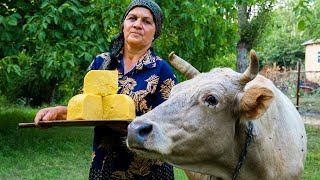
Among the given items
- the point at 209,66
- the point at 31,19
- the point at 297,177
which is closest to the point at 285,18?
the point at 209,66

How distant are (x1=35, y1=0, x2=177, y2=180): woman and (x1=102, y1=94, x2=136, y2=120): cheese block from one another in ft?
0.66

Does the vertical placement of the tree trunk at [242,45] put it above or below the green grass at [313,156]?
above

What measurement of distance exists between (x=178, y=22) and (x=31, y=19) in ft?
9.20

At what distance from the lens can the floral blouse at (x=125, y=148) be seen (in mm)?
3650

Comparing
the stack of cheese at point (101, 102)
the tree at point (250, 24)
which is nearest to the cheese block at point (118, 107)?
the stack of cheese at point (101, 102)

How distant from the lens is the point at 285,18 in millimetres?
60250

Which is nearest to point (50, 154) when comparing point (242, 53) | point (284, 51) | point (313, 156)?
point (313, 156)

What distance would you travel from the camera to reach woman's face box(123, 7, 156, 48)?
372cm

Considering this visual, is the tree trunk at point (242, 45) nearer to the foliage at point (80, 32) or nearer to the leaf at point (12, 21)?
the foliage at point (80, 32)

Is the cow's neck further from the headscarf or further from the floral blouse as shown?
the headscarf

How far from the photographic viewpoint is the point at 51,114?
137 inches

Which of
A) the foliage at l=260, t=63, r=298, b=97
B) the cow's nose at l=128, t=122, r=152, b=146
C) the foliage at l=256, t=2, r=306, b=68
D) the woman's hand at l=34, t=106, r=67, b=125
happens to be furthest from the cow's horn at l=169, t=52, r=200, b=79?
the foliage at l=256, t=2, r=306, b=68

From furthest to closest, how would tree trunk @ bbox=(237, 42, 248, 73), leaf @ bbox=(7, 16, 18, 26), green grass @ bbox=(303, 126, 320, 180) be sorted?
1. tree trunk @ bbox=(237, 42, 248, 73)
2. green grass @ bbox=(303, 126, 320, 180)
3. leaf @ bbox=(7, 16, 18, 26)

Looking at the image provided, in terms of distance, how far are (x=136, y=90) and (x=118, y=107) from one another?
302 millimetres
